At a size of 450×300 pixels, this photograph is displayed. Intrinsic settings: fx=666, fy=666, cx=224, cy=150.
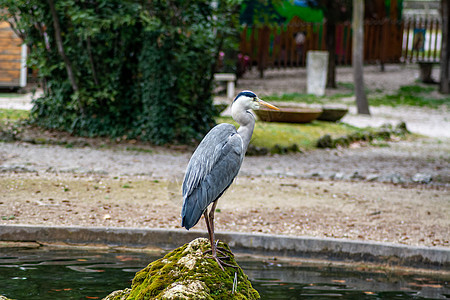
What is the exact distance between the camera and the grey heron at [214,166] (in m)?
4.39

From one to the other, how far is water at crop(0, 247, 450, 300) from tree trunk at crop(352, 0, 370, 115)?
12940mm

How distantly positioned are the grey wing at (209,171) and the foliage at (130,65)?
7.92m

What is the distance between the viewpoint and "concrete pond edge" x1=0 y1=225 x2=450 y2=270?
6.56 metres

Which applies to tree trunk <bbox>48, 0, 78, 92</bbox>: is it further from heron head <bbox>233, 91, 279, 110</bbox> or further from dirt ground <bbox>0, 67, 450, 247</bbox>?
heron head <bbox>233, 91, 279, 110</bbox>

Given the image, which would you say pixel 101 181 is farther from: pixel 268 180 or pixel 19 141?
pixel 19 141

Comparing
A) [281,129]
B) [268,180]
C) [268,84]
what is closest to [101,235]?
[268,180]

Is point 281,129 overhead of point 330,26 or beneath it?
beneath

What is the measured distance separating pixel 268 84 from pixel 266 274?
20275 millimetres

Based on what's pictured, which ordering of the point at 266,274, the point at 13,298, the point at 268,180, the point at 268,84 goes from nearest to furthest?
the point at 13,298 → the point at 266,274 → the point at 268,180 → the point at 268,84

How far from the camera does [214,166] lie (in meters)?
4.46

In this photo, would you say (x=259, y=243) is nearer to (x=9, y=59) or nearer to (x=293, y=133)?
(x=293, y=133)

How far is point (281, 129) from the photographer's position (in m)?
14.6

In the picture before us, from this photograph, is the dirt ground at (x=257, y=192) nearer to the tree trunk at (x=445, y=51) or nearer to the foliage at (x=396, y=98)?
the foliage at (x=396, y=98)

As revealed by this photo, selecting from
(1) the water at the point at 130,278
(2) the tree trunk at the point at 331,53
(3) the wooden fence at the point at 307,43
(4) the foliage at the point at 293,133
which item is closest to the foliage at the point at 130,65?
(4) the foliage at the point at 293,133
